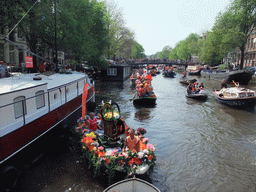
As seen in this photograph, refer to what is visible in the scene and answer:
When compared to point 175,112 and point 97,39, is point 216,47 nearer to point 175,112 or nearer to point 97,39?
point 97,39

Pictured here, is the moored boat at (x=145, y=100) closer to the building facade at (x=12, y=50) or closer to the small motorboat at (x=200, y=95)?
the small motorboat at (x=200, y=95)

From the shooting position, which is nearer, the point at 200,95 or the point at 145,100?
the point at 145,100

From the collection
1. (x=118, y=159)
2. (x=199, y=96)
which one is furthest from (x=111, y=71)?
(x=118, y=159)

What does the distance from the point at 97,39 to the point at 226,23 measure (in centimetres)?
2850

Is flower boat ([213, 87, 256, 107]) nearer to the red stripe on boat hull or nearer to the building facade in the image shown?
the red stripe on boat hull

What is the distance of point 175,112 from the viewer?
1811 cm

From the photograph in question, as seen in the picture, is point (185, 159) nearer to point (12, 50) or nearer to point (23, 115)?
point (23, 115)

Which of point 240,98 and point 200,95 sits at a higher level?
point 240,98

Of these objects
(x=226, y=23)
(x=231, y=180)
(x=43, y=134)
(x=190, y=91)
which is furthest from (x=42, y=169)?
(x=226, y=23)

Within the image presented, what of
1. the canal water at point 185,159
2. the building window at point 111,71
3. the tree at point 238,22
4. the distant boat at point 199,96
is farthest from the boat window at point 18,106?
the tree at point 238,22

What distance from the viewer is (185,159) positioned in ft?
31.5

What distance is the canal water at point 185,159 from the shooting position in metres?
7.60

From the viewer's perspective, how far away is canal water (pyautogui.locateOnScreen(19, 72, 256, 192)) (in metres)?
7.60

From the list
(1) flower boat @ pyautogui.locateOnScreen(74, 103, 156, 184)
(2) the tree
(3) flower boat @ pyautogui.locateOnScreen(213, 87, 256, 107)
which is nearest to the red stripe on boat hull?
(1) flower boat @ pyautogui.locateOnScreen(74, 103, 156, 184)
